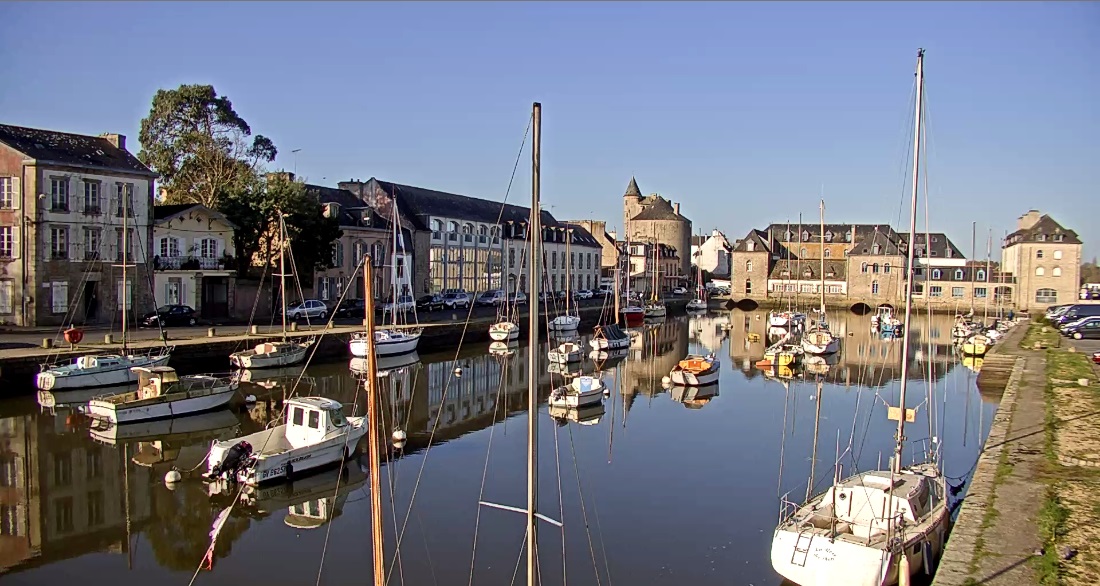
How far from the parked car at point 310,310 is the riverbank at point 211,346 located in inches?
97.6

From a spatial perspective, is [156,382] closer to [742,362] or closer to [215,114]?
[742,362]

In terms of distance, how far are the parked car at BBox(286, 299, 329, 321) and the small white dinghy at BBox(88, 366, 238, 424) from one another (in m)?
17.8

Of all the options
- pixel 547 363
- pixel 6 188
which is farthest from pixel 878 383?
pixel 6 188

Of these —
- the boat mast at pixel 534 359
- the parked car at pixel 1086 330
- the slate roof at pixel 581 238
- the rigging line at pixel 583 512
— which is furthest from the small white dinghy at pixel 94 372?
the slate roof at pixel 581 238

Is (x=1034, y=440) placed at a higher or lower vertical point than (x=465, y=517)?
higher

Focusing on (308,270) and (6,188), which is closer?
(6,188)

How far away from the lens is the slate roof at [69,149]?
118 ft

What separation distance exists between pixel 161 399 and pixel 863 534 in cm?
1909

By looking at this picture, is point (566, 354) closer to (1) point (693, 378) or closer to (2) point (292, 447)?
(1) point (693, 378)

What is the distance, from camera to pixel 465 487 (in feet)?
61.1

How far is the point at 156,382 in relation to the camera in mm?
24578

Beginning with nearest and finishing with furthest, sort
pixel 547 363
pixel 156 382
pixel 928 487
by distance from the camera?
pixel 928 487
pixel 156 382
pixel 547 363

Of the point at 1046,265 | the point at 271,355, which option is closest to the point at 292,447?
the point at 271,355

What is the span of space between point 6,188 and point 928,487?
119 ft
